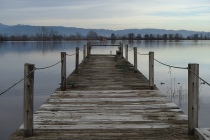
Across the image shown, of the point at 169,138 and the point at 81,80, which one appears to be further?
the point at 81,80

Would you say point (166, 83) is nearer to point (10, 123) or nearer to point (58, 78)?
point (58, 78)

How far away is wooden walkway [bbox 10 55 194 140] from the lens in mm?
5215

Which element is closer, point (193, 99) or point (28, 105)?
point (28, 105)

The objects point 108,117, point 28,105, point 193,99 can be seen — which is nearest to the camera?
point 28,105

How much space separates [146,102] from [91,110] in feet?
4.64

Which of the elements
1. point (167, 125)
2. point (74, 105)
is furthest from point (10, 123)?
point (167, 125)

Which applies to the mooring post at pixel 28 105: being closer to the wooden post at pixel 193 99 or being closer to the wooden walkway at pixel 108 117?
the wooden walkway at pixel 108 117

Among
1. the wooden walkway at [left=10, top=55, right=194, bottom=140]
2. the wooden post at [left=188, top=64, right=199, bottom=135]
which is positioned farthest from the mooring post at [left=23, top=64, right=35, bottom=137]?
the wooden post at [left=188, top=64, right=199, bottom=135]

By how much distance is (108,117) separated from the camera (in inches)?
246

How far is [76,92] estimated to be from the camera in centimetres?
895

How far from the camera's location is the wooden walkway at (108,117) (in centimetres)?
521

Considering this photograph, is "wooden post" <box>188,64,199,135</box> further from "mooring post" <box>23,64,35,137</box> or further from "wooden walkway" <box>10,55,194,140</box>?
"mooring post" <box>23,64,35,137</box>

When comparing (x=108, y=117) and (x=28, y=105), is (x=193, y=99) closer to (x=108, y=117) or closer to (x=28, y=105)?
(x=108, y=117)

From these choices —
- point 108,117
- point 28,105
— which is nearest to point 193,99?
point 108,117
